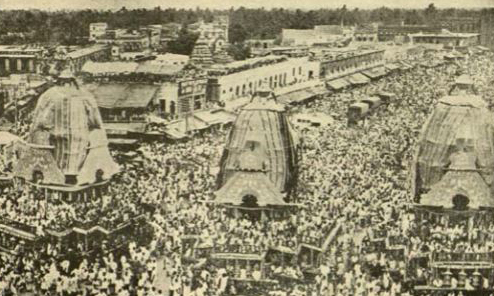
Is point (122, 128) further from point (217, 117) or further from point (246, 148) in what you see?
point (246, 148)

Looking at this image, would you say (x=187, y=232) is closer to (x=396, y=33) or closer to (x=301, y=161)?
(x=301, y=161)

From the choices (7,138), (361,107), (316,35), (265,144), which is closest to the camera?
(265,144)

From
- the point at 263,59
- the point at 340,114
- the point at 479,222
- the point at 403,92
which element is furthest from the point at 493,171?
the point at 263,59

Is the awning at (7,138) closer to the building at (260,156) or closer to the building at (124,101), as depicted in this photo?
the building at (124,101)

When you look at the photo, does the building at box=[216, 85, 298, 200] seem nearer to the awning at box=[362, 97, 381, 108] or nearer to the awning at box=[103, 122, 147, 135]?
the awning at box=[362, 97, 381, 108]

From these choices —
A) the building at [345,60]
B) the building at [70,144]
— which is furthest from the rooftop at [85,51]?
the building at [345,60]

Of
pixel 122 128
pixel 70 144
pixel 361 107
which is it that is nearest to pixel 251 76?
pixel 361 107
